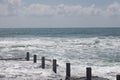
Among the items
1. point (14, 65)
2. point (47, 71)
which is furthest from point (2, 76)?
point (14, 65)

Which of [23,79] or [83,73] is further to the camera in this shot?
[83,73]

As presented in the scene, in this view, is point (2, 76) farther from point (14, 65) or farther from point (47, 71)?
point (14, 65)

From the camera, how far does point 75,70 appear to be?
22.6 meters

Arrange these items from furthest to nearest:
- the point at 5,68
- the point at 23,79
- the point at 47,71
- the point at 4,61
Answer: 1. the point at 4,61
2. the point at 5,68
3. the point at 47,71
4. the point at 23,79

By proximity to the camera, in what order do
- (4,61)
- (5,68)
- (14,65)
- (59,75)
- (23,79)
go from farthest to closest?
(4,61) < (14,65) < (5,68) < (59,75) < (23,79)

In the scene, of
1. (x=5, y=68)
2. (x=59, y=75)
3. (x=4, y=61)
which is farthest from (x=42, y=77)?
(x=4, y=61)

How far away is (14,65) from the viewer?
24.6m

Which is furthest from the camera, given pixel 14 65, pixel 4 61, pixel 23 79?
pixel 4 61

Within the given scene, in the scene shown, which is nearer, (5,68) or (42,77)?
(42,77)

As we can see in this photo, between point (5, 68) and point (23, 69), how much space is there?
159 cm

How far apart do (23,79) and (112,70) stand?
740 cm

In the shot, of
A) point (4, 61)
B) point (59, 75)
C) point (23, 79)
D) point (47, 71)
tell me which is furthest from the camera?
point (4, 61)

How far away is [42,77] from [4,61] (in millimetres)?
8739

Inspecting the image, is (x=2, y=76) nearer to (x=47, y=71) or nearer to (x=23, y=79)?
(x=23, y=79)
